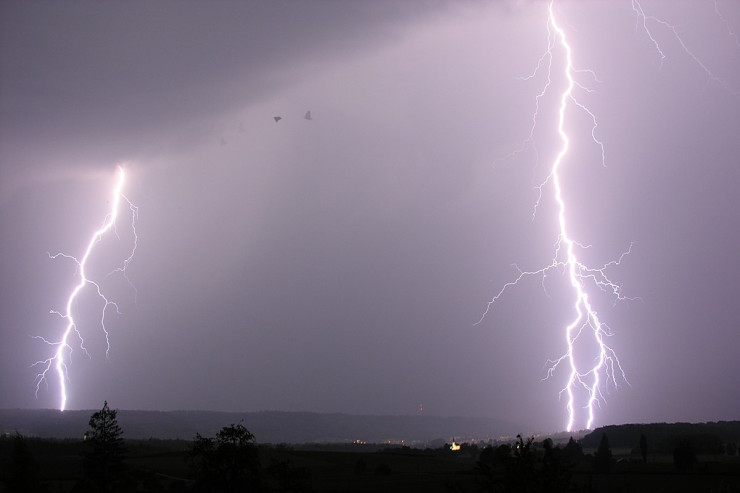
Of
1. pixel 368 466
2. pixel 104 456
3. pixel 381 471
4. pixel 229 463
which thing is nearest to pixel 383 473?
pixel 381 471

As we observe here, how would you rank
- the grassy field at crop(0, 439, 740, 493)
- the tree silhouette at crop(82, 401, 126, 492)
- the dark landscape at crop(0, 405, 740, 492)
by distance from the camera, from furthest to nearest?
1. the grassy field at crop(0, 439, 740, 493)
2. the tree silhouette at crop(82, 401, 126, 492)
3. the dark landscape at crop(0, 405, 740, 492)

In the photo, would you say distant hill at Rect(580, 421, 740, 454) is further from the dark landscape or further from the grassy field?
the grassy field

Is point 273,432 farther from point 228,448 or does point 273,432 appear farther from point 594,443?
point 228,448

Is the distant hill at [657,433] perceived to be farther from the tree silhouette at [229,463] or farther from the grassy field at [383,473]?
the tree silhouette at [229,463]

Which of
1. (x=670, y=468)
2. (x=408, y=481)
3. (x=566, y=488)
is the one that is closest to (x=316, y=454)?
(x=408, y=481)

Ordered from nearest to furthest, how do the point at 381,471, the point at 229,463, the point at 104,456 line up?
the point at 229,463 < the point at 104,456 < the point at 381,471

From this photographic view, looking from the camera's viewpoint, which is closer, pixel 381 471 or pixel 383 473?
pixel 383 473

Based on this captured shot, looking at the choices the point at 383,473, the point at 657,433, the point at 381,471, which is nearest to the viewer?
the point at 383,473

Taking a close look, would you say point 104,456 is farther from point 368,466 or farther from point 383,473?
point 368,466

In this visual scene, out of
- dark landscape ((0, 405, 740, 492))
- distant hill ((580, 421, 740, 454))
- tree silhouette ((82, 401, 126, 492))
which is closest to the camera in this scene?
dark landscape ((0, 405, 740, 492))

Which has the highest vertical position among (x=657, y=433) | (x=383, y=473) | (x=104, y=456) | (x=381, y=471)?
(x=657, y=433)

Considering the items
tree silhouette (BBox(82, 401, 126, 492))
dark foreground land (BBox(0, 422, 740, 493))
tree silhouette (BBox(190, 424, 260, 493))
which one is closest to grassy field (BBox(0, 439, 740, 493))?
dark foreground land (BBox(0, 422, 740, 493))
